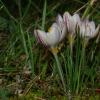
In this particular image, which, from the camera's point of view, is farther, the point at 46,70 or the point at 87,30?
the point at 46,70

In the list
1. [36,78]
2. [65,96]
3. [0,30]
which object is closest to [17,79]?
[36,78]

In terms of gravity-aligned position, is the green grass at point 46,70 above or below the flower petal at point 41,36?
below

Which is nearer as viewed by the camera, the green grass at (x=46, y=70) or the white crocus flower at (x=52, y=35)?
the white crocus flower at (x=52, y=35)

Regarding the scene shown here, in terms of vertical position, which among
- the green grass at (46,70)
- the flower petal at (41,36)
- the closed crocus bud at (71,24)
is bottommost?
the green grass at (46,70)

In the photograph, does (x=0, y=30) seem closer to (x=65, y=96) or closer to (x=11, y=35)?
(x=11, y=35)

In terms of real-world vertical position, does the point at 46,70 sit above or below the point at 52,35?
below

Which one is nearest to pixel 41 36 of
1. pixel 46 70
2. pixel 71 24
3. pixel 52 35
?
pixel 52 35

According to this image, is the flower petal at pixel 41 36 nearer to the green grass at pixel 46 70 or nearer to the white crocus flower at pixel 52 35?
the white crocus flower at pixel 52 35

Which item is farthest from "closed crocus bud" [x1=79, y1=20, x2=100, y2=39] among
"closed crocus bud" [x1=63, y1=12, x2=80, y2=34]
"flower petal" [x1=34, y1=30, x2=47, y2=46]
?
"flower petal" [x1=34, y1=30, x2=47, y2=46]

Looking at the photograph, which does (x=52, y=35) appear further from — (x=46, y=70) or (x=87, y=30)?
(x=46, y=70)

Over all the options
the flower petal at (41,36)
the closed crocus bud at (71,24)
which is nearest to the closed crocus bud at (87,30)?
the closed crocus bud at (71,24)
